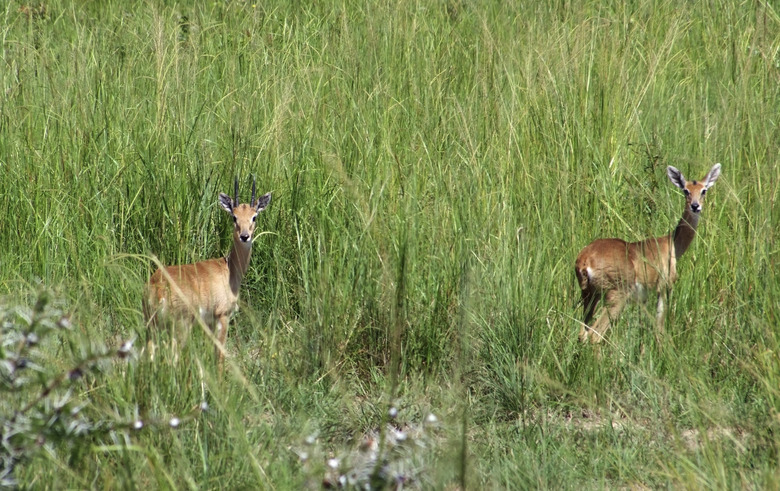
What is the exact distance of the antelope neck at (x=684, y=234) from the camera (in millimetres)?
4930

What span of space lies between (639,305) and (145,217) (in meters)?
2.47

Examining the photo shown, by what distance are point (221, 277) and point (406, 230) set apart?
42.7 inches

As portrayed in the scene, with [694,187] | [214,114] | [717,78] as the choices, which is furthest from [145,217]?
[717,78]

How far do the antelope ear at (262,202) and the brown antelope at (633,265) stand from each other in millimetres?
1574

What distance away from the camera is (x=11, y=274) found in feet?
15.0

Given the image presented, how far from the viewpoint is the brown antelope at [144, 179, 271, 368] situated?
15.1 feet

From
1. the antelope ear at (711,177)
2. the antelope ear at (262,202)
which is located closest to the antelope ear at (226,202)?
the antelope ear at (262,202)

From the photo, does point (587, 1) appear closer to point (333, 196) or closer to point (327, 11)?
point (327, 11)

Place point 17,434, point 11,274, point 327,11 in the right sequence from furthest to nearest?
point 327,11 → point 11,274 → point 17,434

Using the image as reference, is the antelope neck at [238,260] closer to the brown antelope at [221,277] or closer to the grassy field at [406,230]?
the brown antelope at [221,277]

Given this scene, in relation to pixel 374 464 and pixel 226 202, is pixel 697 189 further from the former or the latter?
pixel 374 464

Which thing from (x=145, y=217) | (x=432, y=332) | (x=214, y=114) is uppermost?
(x=214, y=114)

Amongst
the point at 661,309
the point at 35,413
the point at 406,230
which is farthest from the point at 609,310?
the point at 35,413

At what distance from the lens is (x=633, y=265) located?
15.6 ft
